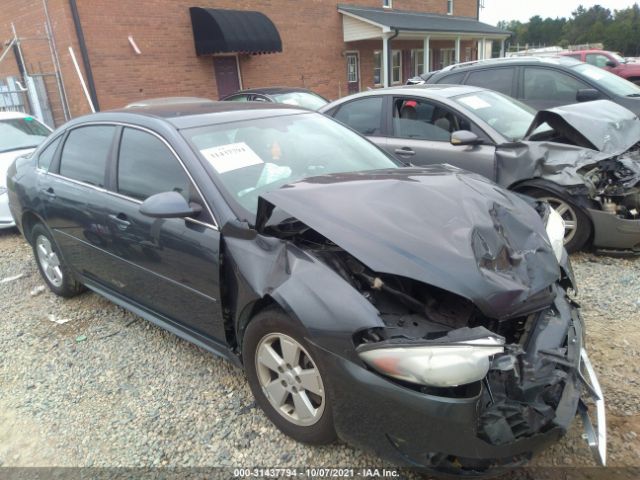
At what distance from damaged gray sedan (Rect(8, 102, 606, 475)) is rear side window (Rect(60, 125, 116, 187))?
0.05 meters

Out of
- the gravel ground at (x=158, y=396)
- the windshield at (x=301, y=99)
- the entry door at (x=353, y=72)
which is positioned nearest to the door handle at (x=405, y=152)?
the gravel ground at (x=158, y=396)

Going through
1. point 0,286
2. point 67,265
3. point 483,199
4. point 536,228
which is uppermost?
point 483,199

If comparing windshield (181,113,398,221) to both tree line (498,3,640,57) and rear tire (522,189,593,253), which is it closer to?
rear tire (522,189,593,253)

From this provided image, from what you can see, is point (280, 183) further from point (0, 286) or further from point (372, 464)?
point (0, 286)

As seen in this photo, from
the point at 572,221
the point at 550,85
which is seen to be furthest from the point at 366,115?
the point at 550,85

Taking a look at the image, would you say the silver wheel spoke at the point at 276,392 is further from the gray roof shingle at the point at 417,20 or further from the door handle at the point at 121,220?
the gray roof shingle at the point at 417,20

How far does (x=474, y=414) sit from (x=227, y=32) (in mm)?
13148

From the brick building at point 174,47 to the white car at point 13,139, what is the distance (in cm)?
378

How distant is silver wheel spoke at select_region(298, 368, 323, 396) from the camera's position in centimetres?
215

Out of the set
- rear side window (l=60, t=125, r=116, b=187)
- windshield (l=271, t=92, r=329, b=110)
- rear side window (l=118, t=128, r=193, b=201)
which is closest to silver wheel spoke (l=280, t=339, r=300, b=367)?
rear side window (l=118, t=128, r=193, b=201)

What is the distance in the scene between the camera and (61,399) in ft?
9.57

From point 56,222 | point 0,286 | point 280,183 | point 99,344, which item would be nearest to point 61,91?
point 0,286

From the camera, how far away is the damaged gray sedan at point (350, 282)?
70.6 inches

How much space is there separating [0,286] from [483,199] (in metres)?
4.75
